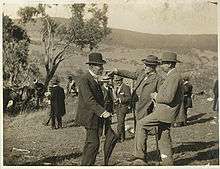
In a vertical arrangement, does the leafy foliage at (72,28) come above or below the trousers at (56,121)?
above

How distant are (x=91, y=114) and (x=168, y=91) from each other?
0.41 metres

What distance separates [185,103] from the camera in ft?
8.87

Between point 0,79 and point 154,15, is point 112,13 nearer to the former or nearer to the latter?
point 154,15

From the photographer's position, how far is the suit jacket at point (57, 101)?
2.71m

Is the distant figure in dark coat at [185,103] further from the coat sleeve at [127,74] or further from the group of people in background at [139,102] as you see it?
the coat sleeve at [127,74]

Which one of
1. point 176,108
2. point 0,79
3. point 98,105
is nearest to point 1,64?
point 0,79

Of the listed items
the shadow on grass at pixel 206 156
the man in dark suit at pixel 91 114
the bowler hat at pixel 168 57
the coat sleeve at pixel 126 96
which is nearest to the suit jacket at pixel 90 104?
the man in dark suit at pixel 91 114

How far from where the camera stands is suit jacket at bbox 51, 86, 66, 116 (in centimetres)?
271

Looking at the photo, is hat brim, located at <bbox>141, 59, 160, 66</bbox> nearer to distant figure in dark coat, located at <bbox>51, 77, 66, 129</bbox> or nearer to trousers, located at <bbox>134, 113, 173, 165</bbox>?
trousers, located at <bbox>134, 113, 173, 165</bbox>

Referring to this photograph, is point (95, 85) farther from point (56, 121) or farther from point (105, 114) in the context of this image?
point (56, 121)

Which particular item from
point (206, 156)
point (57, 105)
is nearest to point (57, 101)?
point (57, 105)

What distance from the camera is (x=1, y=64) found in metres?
2.71

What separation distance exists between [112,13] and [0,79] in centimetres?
67

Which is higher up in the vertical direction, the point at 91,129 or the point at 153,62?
the point at 153,62
